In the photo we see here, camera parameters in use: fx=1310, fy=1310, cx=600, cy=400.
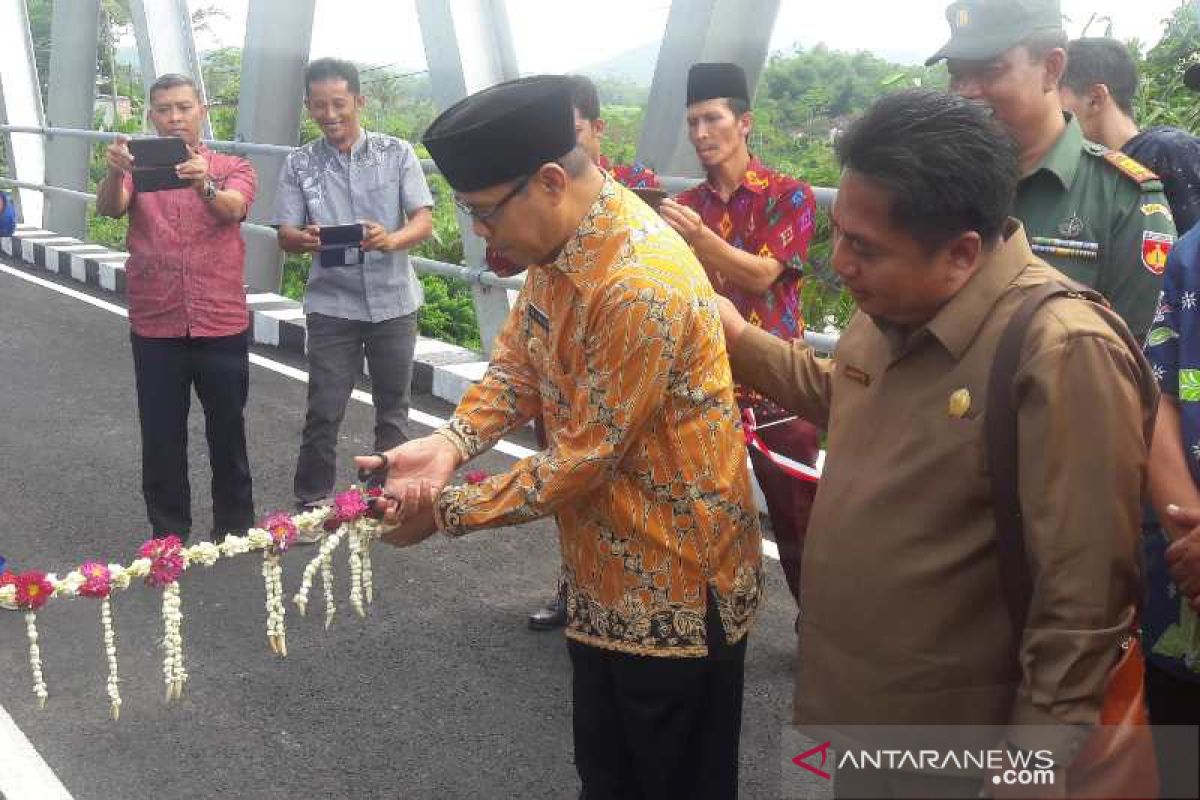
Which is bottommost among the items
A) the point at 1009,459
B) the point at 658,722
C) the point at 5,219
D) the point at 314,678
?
the point at 314,678

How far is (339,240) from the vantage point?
5.11 meters

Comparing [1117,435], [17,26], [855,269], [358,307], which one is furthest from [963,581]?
[17,26]

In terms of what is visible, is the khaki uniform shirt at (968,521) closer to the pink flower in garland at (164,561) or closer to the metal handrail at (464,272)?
the pink flower in garland at (164,561)

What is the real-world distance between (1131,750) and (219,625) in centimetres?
329

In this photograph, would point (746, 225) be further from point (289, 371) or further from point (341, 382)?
point (289, 371)

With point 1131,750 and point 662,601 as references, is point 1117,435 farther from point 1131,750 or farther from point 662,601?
point 662,601

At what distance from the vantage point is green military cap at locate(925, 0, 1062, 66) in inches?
113

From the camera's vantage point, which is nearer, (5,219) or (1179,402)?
(1179,402)

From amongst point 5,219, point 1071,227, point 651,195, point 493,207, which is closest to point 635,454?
point 493,207

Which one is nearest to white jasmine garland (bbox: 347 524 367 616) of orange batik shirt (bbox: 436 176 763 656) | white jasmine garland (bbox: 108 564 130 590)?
orange batik shirt (bbox: 436 176 763 656)

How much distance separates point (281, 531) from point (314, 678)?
1481 millimetres

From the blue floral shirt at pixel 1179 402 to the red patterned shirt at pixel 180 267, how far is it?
3.50m

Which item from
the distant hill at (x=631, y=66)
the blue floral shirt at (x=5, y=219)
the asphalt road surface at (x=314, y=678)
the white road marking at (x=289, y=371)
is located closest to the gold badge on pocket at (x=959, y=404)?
the asphalt road surface at (x=314, y=678)

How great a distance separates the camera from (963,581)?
1767 mm
